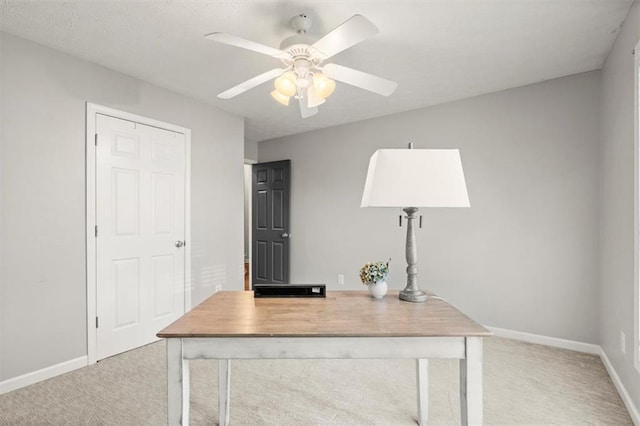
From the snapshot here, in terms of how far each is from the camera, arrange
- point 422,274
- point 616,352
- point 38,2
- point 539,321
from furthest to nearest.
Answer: point 422,274
point 539,321
point 616,352
point 38,2

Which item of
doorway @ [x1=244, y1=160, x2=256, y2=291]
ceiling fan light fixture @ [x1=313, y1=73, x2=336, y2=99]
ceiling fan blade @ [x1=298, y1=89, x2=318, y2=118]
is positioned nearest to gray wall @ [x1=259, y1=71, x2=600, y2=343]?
doorway @ [x1=244, y1=160, x2=256, y2=291]

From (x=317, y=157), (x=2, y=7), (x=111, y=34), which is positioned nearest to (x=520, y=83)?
(x=317, y=157)

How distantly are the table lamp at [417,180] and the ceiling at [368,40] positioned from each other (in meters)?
1.09

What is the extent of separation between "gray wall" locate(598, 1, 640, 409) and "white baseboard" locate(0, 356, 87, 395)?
12.0 feet

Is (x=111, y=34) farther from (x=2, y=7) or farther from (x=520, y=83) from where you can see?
(x=520, y=83)

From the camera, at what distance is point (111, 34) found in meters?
2.41

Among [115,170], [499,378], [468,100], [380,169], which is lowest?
[499,378]

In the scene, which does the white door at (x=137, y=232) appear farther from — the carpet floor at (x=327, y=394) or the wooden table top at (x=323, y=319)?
the wooden table top at (x=323, y=319)

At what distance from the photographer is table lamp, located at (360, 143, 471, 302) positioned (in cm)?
146

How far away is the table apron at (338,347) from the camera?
4.11ft

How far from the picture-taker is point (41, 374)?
2518mm

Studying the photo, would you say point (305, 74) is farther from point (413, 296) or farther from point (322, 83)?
point (413, 296)

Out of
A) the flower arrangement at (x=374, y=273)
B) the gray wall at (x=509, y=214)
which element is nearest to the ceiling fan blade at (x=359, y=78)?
the flower arrangement at (x=374, y=273)

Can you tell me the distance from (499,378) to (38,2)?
3.76 metres
